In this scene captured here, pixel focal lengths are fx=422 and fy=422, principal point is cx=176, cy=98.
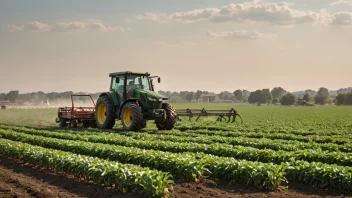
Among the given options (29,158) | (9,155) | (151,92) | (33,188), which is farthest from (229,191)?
(151,92)

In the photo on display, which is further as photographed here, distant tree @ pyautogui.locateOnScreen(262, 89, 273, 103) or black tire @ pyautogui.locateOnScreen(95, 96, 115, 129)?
distant tree @ pyautogui.locateOnScreen(262, 89, 273, 103)

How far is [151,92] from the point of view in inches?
804

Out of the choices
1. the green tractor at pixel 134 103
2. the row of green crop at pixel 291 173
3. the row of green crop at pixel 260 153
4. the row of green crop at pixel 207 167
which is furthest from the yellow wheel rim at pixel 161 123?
the row of green crop at pixel 291 173

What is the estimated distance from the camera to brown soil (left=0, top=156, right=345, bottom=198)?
26.9 ft

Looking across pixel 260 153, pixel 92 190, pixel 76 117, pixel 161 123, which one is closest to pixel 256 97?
pixel 76 117

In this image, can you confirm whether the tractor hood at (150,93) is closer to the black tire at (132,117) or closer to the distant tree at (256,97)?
the black tire at (132,117)

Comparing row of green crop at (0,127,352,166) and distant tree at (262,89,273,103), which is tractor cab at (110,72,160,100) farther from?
distant tree at (262,89,273,103)

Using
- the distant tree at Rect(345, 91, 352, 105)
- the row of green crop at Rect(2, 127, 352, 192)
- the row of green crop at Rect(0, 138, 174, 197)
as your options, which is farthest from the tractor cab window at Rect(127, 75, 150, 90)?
the distant tree at Rect(345, 91, 352, 105)

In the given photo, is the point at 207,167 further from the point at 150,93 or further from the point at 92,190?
the point at 150,93

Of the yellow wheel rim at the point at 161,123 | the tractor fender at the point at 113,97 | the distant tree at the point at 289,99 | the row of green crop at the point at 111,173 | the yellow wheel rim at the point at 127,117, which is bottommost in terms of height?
the row of green crop at the point at 111,173

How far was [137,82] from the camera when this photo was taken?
2108 cm

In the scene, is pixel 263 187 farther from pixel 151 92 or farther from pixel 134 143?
pixel 151 92

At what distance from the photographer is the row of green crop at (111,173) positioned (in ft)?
25.3

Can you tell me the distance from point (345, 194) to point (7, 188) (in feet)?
23.0
